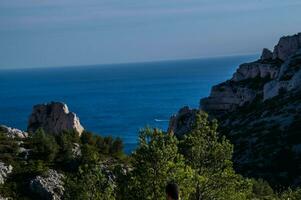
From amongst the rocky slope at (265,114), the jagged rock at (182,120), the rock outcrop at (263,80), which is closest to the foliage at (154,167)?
the rocky slope at (265,114)

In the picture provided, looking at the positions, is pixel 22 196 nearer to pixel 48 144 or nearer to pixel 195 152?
pixel 48 144

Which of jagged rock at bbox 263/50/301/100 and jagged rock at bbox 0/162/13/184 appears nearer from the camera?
jagged rock at bbox 0/162/13/184

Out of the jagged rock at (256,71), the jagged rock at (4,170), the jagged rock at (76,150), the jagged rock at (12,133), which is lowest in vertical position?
the jagged rock at (4,170)

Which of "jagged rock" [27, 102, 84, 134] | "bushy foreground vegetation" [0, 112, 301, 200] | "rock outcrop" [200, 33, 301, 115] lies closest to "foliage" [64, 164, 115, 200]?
"bushy foreground vegetation" [0, 112, 301, 200]

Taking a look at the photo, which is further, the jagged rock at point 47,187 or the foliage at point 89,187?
the jagged rock at point 47,187

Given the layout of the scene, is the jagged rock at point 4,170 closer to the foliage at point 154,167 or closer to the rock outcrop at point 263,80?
the foliage at point 154,167

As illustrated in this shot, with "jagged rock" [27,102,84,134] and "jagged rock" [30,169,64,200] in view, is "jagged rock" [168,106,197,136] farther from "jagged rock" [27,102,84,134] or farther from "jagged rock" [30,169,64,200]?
"jagged rock" [30,169,64,200]

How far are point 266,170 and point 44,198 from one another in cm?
4193

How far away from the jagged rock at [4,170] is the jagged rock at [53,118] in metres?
32.3

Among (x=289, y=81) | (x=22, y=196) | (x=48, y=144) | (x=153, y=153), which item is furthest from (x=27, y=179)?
(x=289, y=81)

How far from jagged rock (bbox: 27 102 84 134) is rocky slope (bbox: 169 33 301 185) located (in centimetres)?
2714

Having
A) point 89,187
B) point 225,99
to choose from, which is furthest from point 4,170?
point 225,99

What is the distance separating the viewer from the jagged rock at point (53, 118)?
86000 mm

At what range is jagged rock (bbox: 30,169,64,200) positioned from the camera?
49.7m
